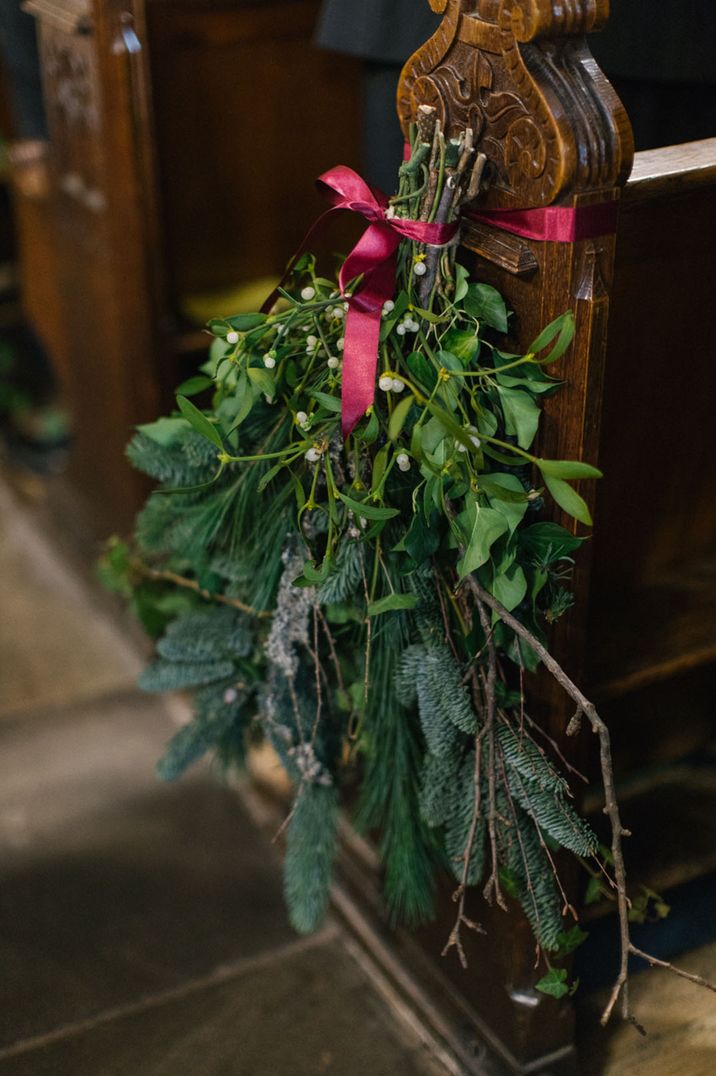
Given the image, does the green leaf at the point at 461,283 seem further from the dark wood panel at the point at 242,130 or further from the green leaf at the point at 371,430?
the dark wood panel at the point at 242,130

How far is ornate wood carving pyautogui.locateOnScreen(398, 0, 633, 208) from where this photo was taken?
40.3 inches

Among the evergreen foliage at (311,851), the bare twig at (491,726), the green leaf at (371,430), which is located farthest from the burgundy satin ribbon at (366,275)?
the evergreen foliage at (311,851)

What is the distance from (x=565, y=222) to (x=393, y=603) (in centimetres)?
39

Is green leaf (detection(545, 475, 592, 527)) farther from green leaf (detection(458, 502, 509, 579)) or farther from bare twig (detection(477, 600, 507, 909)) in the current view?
bare twig (detection(477, 600, 507, 909))

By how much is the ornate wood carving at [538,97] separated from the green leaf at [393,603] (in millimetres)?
387

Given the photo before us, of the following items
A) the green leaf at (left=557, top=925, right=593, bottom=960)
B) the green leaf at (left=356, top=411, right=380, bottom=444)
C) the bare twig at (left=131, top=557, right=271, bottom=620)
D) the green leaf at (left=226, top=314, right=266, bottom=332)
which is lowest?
the green leaf at (left=557, top=925, right=593, bottom=960)

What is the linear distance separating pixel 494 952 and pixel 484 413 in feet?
2.32

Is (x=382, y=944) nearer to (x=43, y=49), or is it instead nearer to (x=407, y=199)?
(x=407, y=199)

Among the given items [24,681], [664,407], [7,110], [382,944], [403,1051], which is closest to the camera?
[664,407]

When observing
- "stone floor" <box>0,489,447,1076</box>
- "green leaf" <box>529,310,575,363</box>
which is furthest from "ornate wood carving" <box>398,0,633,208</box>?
"stone floor" <box>0,489,447,1076</box>

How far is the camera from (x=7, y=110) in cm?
341

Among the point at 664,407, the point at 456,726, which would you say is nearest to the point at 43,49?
the point at 664,407

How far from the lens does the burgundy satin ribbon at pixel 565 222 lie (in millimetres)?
1055

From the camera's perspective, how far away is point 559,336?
1.08 meters
